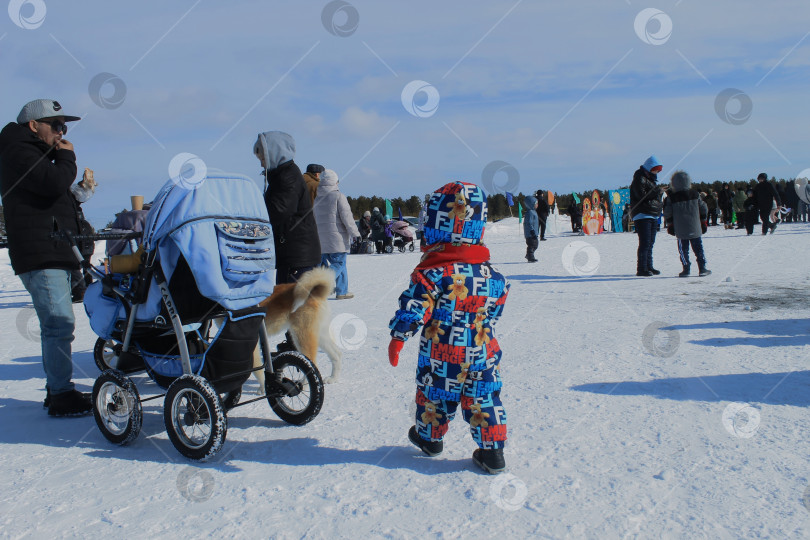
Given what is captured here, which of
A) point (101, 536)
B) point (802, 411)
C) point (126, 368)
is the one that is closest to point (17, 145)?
point (126, 368)

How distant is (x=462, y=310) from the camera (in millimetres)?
3049

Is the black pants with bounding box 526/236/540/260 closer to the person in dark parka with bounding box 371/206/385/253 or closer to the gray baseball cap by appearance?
the person in dark parka with bounding box 371/206/385/253

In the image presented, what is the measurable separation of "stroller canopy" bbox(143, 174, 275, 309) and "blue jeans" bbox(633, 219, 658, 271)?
8037 mm

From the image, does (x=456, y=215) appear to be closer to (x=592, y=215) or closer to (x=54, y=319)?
(x=54, y=319)

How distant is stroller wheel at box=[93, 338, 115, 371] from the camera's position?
16.9ft

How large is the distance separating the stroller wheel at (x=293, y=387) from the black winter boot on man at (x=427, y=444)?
74 cm

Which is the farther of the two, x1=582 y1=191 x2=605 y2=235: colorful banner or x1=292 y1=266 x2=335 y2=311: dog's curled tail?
x1=582 y1=191 x2=605 y2=235: colorful banner

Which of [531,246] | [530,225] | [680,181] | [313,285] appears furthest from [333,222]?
[531,246]

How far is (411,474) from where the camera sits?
3.14 meters

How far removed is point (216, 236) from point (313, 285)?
1060 mm

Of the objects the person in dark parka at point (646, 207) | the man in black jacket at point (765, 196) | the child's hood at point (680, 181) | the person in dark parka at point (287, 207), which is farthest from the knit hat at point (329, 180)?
the man in black jacket at point (765, 196)

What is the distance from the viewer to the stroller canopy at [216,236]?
3.44 m

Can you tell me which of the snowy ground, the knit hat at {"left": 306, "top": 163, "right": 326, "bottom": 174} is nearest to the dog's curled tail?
the snowy ground

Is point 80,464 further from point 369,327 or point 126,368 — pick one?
point 369,327
